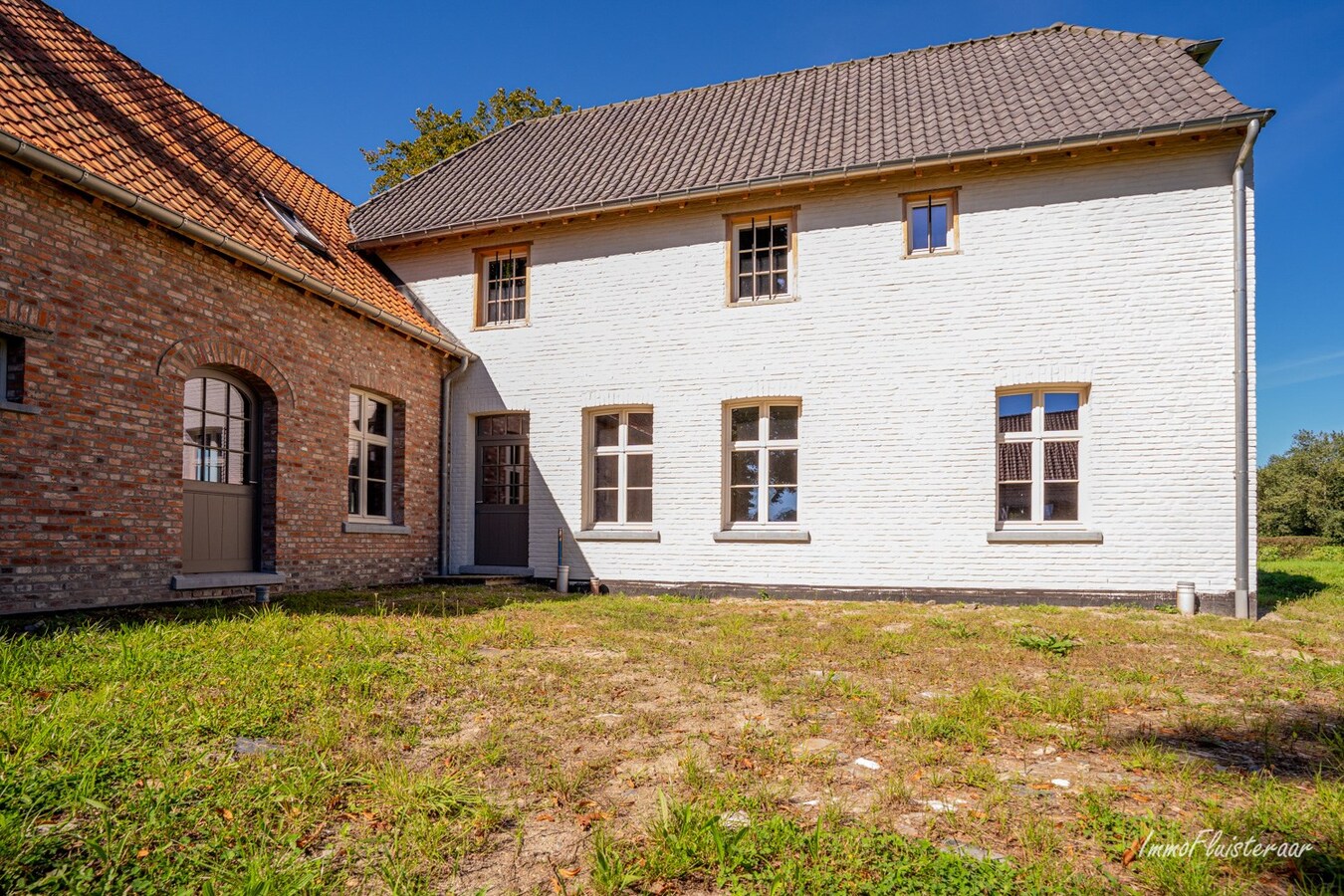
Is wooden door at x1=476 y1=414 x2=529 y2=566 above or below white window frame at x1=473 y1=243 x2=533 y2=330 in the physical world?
below

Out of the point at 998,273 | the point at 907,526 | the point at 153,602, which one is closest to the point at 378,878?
the point at 153,602

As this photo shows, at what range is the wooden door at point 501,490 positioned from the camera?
1241 centimetres

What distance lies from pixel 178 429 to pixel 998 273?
9.91 m

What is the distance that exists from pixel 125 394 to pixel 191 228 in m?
1.81

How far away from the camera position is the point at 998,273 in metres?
10.0

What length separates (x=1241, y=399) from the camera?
902 centimetres

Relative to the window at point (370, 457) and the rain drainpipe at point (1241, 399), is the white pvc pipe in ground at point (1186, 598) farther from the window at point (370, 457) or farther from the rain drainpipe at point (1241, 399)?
the window at point (370, 457)

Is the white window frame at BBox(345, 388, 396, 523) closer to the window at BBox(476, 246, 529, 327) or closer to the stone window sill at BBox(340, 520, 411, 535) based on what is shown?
the stone window sill at BBox(340, 520, 411, 535)

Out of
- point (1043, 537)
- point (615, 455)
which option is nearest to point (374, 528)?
point (615, 455)

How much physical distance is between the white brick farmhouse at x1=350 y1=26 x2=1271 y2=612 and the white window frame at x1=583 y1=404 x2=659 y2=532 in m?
0.05

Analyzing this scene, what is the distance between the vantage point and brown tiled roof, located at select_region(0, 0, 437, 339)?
7.49m

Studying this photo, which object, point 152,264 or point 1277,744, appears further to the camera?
point 152,264

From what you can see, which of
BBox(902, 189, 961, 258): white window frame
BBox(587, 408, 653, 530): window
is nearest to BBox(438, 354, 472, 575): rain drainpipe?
BBox(587, 408, 653, 530): window

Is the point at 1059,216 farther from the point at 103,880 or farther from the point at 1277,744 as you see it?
the point at 103,880
